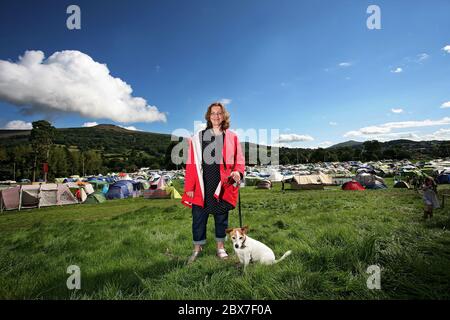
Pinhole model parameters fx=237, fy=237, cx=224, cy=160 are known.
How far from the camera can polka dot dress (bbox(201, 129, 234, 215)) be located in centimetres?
378

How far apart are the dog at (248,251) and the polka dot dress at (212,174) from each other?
20.4 inches

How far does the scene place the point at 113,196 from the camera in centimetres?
2458

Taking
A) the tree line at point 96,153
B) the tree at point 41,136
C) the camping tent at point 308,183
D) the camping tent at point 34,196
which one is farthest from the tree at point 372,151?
the camping tent at point 34,196

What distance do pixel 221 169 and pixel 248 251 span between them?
127 centimetres

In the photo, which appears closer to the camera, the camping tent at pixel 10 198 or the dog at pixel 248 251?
the dog at pixel 248 251

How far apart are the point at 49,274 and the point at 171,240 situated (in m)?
2.12

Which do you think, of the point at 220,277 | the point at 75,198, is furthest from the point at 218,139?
the point at 75,198

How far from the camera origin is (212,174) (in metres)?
3.80

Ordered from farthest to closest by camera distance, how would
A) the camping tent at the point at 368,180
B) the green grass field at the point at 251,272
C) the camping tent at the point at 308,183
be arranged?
the camping tent at the point at 308,183
the camping tent at the point at 368,180
the green grass field at the point at 251,272

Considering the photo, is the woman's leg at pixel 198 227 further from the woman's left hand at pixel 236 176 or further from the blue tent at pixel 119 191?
the blue tent at pixel 119 191

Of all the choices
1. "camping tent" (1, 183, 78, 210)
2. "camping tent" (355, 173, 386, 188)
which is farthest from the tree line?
"camping tent" (355, 173, 386, 188)

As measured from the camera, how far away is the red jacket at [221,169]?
12.3 feet

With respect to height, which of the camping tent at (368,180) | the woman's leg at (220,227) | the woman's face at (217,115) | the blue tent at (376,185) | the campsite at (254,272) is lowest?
the blue tent at (376,185)

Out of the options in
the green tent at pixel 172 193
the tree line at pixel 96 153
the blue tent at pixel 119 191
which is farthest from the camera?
the tree line at pixel 96 153
